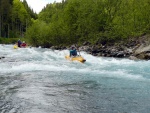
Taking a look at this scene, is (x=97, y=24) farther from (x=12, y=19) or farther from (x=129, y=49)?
(x=12, y=19)

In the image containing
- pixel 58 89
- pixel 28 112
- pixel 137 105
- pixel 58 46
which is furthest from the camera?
pixel 58 46

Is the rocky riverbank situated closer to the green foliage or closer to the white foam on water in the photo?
the green foliage

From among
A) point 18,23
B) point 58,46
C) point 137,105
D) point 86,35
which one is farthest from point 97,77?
point 18,23

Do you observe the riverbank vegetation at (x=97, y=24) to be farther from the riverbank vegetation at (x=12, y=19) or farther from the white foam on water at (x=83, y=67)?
the riverbank vegetation at (x=12, y=19)

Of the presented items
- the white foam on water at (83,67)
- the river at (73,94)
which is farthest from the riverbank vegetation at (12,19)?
the river at (73,94)

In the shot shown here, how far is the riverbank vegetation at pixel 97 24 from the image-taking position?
3469 cm

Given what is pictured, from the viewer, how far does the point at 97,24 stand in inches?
1566

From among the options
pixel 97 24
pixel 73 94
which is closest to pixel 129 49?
pixel 97 24

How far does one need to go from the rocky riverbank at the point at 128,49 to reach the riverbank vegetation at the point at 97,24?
3.42 ft

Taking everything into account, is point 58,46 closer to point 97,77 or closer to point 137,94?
point 97,77

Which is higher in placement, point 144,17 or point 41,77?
point 144,17

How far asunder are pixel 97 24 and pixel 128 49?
1129 centimetres

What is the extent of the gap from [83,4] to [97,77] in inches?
1212

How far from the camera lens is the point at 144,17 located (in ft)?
112
